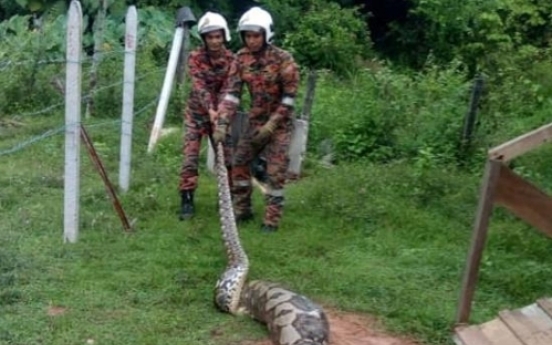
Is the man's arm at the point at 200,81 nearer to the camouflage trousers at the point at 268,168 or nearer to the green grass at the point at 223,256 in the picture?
the camouflage trousers at the point at 268,168

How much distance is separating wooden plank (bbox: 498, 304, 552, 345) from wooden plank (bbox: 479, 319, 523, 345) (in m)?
0.03

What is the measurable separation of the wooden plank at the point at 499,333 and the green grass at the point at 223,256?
451mm

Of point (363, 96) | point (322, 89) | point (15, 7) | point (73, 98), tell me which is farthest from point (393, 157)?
point (15, 7)

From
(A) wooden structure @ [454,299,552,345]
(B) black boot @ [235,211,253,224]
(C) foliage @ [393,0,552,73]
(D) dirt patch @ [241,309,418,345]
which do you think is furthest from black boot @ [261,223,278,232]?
(C) foliage @ [393,0,552,73]

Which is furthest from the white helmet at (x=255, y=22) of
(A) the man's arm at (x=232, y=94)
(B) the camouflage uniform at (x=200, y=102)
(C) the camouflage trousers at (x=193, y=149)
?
(C) the camouflage trousers at (x=193, y=149)

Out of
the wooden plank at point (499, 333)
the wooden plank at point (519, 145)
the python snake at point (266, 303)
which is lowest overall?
the python snake at point (266, 303)

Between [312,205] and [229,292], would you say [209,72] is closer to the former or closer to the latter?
[312,205]

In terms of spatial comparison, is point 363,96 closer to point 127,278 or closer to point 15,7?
point 127,278

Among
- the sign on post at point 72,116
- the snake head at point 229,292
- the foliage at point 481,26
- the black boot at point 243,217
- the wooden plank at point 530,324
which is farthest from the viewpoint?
the foliage at point 481,26

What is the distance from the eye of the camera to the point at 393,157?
34.2 ft

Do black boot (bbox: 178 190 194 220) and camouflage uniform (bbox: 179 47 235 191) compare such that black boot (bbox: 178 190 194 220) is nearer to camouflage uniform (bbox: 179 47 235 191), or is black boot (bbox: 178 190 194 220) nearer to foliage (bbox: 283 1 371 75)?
camouflage uniform (bbox: 179 47 235 191)

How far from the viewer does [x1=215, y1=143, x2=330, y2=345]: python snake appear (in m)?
5.78

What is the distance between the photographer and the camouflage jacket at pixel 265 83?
7895 millimetres

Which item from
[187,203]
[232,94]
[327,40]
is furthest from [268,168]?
[327,40]
